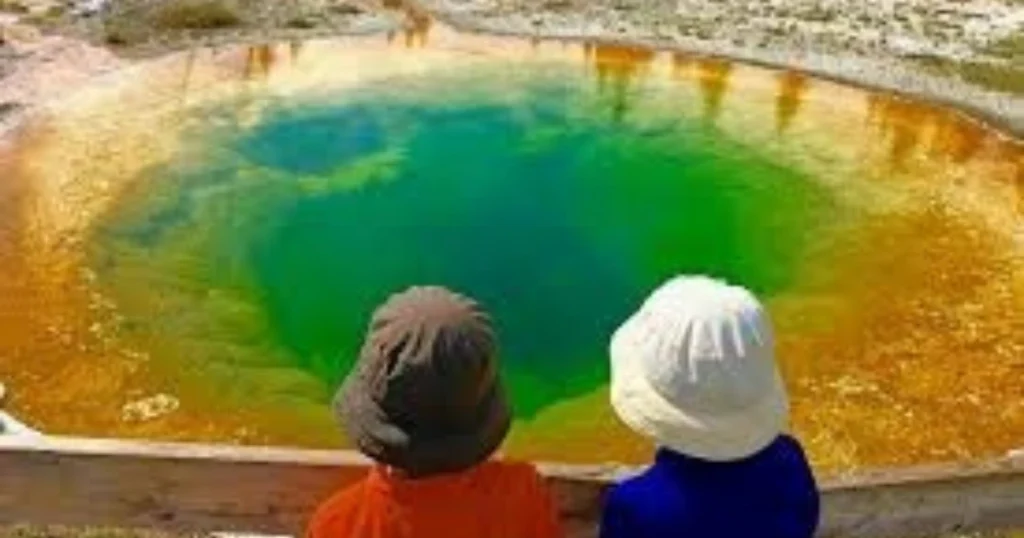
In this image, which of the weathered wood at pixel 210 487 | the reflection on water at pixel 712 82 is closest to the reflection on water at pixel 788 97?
the reflection on water at pixel 712 82

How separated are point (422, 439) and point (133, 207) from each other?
8787 mm

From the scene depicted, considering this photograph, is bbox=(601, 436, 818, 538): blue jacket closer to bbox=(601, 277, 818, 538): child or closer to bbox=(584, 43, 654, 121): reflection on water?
bbox=(601, 277, 818, 538): child

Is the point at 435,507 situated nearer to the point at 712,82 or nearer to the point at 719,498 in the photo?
the point at 719,498

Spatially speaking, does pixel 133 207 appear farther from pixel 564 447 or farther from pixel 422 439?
pixel 422 439

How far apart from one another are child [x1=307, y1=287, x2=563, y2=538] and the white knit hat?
0.29 metres

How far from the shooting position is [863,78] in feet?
45.2

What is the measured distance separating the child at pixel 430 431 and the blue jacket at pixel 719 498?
222 millimetres

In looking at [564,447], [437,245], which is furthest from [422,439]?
[437,245]

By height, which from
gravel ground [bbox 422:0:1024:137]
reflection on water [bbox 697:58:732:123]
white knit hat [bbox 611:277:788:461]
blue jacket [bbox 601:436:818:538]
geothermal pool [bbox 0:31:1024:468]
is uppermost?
white knit hat [bbox 611:277:788:461]

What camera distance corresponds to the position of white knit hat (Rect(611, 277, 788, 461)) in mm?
3268

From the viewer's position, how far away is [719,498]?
3412 mm

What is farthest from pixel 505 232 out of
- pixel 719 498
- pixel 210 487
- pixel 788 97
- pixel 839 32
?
pixel 719 498

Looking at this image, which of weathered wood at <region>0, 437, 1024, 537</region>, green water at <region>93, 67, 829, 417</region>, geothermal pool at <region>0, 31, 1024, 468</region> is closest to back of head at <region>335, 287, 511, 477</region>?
weathered wood at <region>0, 437, 1024, 537</region>

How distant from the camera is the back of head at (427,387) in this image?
10.5 feet
